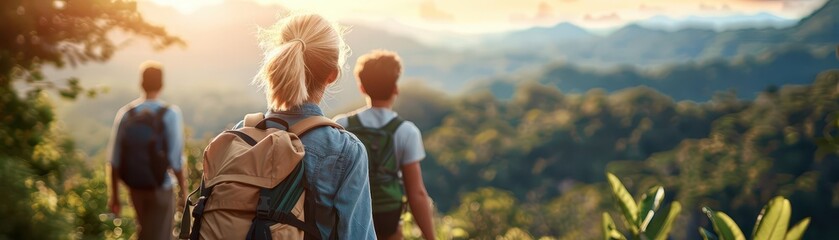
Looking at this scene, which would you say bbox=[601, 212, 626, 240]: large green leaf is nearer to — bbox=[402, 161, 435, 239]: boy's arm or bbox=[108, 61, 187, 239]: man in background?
bbox=[402, 161, 435, 239]: boy's arm

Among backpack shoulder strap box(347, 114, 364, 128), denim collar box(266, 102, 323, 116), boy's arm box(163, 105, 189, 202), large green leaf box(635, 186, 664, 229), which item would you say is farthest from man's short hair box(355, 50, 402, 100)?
boy's arm box(163, 105, 189, 202)

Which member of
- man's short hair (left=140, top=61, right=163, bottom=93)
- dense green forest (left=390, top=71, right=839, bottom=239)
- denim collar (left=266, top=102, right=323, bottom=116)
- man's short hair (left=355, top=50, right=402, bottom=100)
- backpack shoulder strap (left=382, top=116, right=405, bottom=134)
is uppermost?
denim collar (left=266, top=102, right=323, bottom=116)

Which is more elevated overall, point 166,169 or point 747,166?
point 166,169

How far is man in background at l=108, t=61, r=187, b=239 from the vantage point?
5301 millimetres

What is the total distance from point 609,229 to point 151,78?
3208 millimetres

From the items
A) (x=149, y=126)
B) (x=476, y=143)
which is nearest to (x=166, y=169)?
(x=149, y=126)

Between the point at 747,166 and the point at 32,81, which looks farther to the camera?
the point at 747,166

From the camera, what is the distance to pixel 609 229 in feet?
10.6

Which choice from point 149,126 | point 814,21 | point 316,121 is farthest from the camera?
point 814,21

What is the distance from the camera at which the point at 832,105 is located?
4944 centimetres

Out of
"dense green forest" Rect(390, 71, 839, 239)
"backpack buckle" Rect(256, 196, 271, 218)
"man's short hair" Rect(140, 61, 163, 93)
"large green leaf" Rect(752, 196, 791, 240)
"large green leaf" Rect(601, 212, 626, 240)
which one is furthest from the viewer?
"dense green forest" Rect(390, 71, 839, 239)

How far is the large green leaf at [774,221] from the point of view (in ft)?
9.69

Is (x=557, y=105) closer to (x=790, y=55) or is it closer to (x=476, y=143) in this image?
(x=476, y=143)

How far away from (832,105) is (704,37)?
97.9 metres
